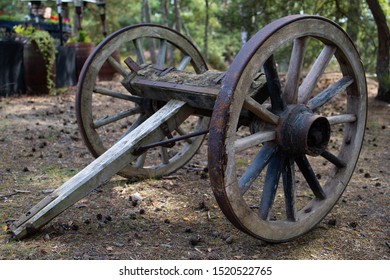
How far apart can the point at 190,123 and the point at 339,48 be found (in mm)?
4739

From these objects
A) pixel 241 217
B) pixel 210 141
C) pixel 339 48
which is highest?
pixel 339 48

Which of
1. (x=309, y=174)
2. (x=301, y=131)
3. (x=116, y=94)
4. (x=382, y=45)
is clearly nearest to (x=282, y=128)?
(x=301, y=131)

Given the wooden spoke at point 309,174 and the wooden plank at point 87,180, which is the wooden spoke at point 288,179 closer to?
the wooden spoke at point 309,174

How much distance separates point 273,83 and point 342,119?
0.72 m

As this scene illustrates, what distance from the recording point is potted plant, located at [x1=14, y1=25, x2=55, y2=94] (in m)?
9.83

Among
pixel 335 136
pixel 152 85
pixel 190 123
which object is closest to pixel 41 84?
pixel 190 123

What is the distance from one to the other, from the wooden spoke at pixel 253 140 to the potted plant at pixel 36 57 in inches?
312

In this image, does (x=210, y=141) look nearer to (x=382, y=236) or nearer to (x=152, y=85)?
(x=152, y=85)

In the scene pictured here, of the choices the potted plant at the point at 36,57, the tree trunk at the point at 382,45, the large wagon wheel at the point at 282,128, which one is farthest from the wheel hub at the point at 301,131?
the potted plant at the point at 36,57

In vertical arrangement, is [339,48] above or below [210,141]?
above

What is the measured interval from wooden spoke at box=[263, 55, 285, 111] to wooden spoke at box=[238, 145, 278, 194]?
28cm

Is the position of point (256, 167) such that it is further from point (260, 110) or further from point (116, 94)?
point (116, 94)

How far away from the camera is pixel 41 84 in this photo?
33.3 ft

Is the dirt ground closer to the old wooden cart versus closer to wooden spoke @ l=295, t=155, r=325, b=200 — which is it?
the old wooden cart
